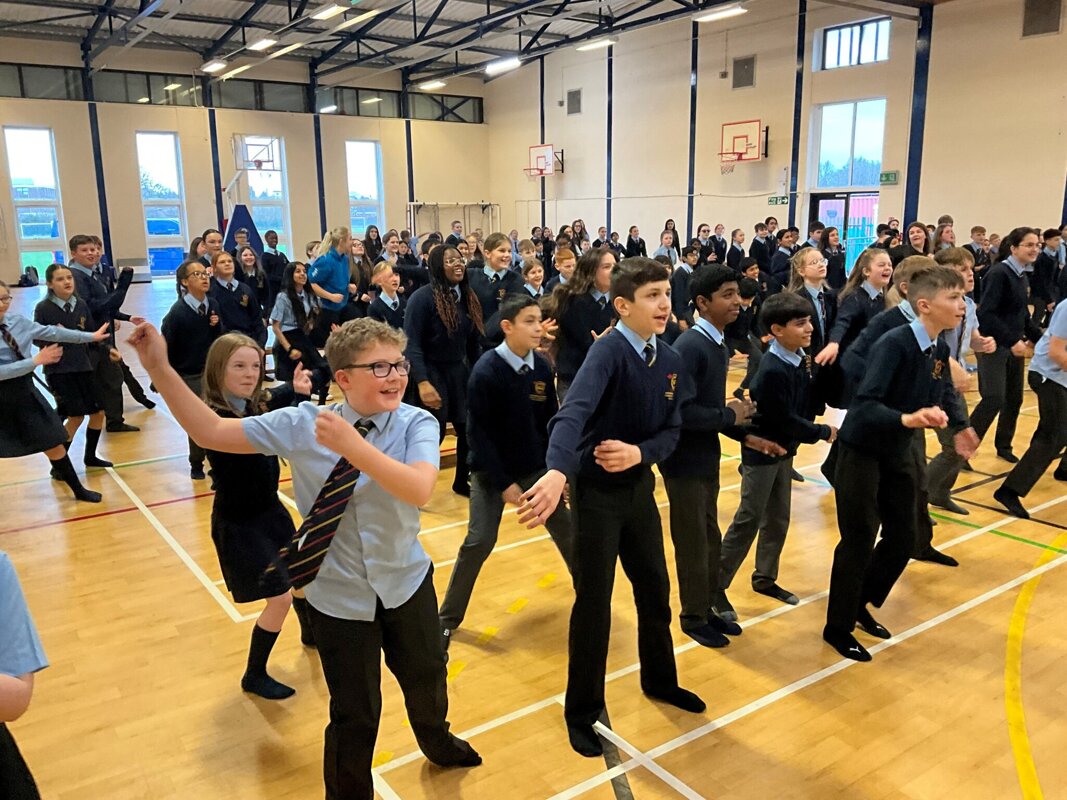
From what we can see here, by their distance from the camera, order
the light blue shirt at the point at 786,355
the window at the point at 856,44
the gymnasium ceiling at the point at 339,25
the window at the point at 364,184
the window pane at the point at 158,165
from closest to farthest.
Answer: the light blue shirt at the point at 786,355 < the window at the point at 856,44 < the gymnasium ceiling at the point at 339,25 < the window pane at the point at 158,165 < the window at the point at 364,184

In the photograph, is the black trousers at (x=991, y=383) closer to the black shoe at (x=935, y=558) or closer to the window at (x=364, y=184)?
the black shoe at (x=935, y=558)

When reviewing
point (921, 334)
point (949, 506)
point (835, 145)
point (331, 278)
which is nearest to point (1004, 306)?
point (949, 506)

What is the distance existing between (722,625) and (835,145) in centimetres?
1689

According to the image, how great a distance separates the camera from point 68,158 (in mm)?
21891

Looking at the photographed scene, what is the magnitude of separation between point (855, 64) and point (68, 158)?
66.1ft

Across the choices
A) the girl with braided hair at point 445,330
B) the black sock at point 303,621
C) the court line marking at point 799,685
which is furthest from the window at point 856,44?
the black sock at point 303,621

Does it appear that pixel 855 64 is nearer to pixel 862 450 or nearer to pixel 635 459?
pixel 862 450

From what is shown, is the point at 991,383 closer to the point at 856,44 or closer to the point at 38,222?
the point at 856,44

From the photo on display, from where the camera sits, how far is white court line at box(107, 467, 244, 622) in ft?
15.1

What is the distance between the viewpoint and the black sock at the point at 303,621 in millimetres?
3963

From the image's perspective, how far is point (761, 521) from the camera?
14.3 feet

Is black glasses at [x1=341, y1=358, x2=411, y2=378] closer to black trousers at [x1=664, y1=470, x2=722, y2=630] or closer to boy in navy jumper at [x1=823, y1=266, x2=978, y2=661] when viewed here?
black trousers at [x1=664, y1=470, x2=722, y2=630]

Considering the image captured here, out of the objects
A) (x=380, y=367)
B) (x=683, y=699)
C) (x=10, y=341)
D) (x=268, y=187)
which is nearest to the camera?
(x=380, y=367)

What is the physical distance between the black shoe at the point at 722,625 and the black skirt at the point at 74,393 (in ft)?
19.0
